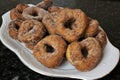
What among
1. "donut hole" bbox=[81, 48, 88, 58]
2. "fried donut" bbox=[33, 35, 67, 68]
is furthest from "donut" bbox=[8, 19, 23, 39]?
"donut hole" bbox=[81, 48, 88, 58]

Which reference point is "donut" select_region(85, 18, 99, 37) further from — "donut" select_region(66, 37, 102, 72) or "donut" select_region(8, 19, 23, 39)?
"donut" select_region(8, 19, 23, 39)

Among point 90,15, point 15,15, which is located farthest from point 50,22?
point 90,15

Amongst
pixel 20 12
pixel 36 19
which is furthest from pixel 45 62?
pixel 20 12

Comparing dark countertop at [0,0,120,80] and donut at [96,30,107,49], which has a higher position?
donut at [96,30,107,49]

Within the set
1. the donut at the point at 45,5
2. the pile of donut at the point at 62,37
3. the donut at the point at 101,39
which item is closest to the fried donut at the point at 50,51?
the pile of donut at the point at 62,37

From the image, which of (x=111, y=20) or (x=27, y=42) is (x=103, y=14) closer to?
(x=111, y=20)

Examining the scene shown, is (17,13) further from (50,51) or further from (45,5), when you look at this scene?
(50,51)

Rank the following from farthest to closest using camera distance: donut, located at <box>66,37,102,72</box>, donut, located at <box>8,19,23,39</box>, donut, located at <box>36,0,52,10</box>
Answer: donut, located at <box>36,0,52,10</box> → donut, located at <box>8,19,23,39</box> → donut, located at <box>66,37,102,72</box>
